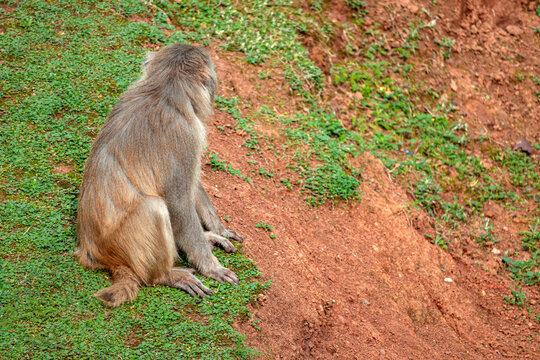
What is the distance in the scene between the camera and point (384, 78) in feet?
31.0

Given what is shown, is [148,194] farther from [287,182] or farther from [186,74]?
[287,182]

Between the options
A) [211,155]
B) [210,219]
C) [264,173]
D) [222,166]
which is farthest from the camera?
[264,173]

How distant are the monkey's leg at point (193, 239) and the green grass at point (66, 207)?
0.12 meters

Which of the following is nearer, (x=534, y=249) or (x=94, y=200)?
(x=94, y=200)

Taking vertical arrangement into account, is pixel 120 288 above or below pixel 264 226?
above

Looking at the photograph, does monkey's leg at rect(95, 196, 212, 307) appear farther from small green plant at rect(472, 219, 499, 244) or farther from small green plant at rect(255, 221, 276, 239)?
small green plant at rect(472, 219, 499, 244)

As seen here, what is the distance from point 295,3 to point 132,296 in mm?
6152

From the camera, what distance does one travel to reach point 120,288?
4.89 metres

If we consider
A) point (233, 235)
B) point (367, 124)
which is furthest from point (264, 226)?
point (367, 124)

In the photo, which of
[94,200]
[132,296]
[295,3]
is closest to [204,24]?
[295,3]

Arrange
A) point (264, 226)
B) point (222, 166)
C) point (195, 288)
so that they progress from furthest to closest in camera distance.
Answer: point (222, 166)
point (264, 226)
point (195, 288)

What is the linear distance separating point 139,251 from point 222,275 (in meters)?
0.85

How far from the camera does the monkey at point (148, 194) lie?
4992 mm

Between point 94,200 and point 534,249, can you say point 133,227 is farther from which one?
point 534,249
